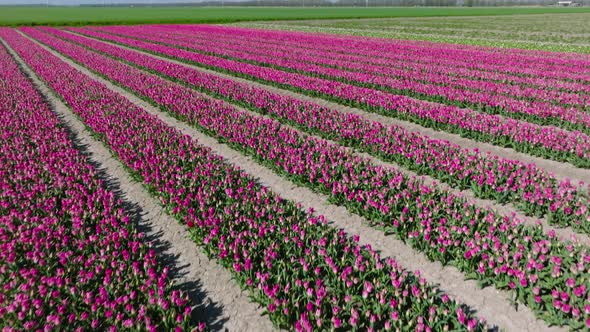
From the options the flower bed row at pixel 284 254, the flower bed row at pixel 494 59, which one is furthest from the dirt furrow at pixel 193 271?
the flower bed row at pixel 494 59

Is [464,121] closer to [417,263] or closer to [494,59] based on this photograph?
[417,263]

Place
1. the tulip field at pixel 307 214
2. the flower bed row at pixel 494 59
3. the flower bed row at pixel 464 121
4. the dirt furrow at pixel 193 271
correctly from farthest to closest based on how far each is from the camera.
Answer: the flower bed row at pixel 494 59 < the flower bed row at pixel 464 121 < the dirt furrow at pixel 193 271 < the tulip field at pixel 307 214

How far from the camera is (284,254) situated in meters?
6.25

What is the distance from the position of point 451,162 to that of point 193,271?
251 inches

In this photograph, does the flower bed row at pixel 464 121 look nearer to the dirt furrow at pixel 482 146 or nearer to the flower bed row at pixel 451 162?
the dirt furrow at pixel 482 146

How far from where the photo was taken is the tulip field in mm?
5043

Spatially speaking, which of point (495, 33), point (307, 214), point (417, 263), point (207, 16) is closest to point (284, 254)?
point (307, 214)

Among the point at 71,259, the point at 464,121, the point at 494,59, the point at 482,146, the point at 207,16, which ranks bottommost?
the point at 482,146

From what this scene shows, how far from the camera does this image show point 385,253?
6508 mm

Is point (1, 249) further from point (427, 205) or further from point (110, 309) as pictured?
point (427, 205)

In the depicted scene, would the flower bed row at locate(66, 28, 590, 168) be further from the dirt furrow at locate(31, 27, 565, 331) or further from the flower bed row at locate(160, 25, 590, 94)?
the dirt furrow at locate(31, 27, 565, 331)

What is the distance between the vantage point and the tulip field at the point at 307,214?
199 inches

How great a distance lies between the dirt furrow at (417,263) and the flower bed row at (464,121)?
237 inches

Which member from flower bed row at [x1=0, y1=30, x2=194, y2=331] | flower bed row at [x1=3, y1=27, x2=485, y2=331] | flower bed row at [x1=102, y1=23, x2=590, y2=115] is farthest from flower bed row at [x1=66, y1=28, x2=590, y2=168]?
flower bed row at [x1=0, y1=30, x2=194, y2=331]
